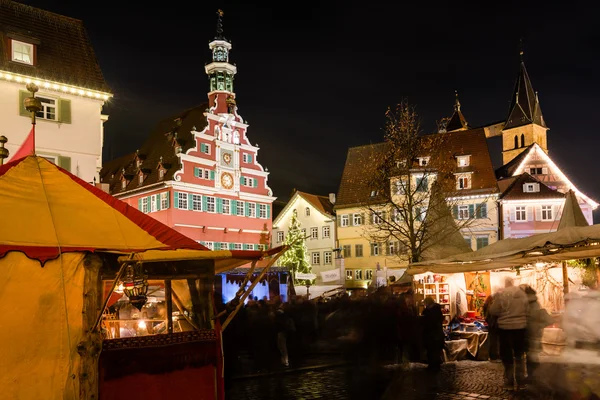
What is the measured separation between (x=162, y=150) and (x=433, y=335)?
37.4 m

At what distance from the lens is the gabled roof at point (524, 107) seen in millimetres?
79188

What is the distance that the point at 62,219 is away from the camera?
28.1ft

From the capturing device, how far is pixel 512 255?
14.4 meters

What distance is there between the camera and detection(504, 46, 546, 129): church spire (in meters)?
78.9

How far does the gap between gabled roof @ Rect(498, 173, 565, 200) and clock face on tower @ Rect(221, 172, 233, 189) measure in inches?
774

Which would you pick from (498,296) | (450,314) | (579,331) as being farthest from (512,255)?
(450,314)

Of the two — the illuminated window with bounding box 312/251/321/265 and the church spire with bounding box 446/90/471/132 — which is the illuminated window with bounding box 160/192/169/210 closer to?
the illuminated window with bounding box 312/251/321/265

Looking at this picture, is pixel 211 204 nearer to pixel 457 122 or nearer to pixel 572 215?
pixel 572 215

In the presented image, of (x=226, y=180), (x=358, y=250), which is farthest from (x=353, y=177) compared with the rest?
(x=226, y=180)

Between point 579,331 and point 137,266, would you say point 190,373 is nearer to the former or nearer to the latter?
point 137,266

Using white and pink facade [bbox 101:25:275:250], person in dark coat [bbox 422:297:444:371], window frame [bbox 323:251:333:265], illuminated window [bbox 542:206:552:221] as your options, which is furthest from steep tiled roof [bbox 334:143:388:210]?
person in dark coat [bbox 422:297:444:371]

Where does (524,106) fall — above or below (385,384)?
above

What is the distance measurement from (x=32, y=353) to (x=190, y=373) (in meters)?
2.04

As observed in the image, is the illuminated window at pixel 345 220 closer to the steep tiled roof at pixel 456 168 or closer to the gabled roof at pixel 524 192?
the steep tiled roof at pixel 456 168
